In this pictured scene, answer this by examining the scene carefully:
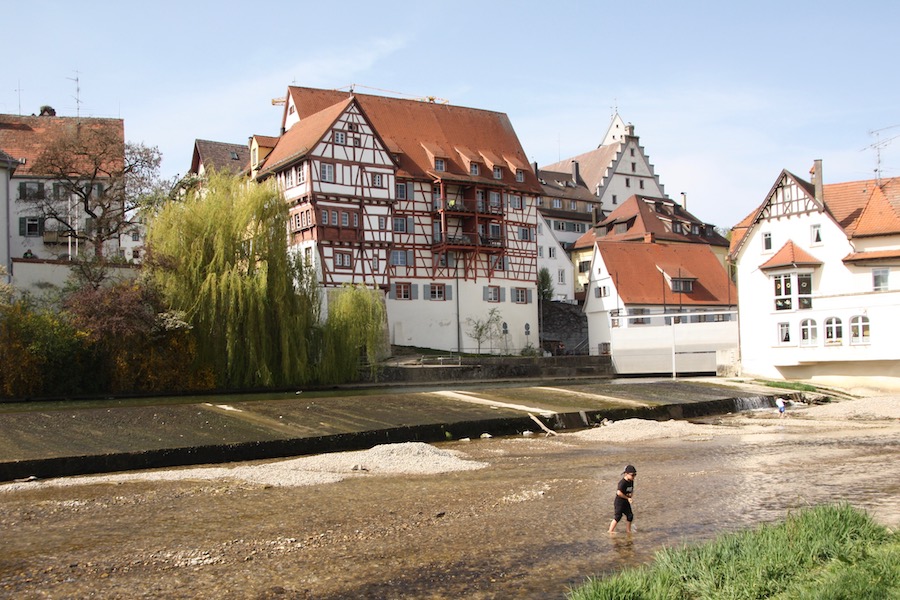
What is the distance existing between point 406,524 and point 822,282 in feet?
120

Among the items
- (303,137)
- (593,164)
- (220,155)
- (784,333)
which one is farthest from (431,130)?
(593,164)

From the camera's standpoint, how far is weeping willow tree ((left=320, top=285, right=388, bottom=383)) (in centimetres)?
4331

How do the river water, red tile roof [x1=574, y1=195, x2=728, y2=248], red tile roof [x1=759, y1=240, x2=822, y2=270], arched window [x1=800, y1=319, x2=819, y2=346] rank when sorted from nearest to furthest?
the river water
arched window [x1=800, y1=319, x2=819, y2=346]
red tile roof [x1=759, y1=240, x2=822, y2=270]
red tile roof [x1=574, y1=195, x2=728, y2=248]

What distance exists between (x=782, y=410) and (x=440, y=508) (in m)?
23.9

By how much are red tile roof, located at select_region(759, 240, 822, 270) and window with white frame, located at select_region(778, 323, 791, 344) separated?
2970mm

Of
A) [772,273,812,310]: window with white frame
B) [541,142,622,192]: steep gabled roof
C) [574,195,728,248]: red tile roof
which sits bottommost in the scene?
[772,273,812,310]: window with white frame

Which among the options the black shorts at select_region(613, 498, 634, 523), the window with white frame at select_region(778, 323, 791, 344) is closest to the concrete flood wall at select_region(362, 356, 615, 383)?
the window with white frame at select_region(778, 323, 791, 344)

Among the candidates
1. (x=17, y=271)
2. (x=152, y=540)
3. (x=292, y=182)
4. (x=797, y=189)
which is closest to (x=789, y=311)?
(x=797, y=189)

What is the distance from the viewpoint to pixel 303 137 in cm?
6388

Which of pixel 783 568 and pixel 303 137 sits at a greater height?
pixel 303 137

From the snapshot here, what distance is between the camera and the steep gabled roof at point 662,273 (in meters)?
71.2

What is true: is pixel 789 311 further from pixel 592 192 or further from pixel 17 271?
pixel 592 192

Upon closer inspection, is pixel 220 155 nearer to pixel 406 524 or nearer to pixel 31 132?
pixel 31 132

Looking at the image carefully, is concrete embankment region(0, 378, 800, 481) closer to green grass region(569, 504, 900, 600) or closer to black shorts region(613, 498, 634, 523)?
black shorts region(613, 498, 634, 523)
